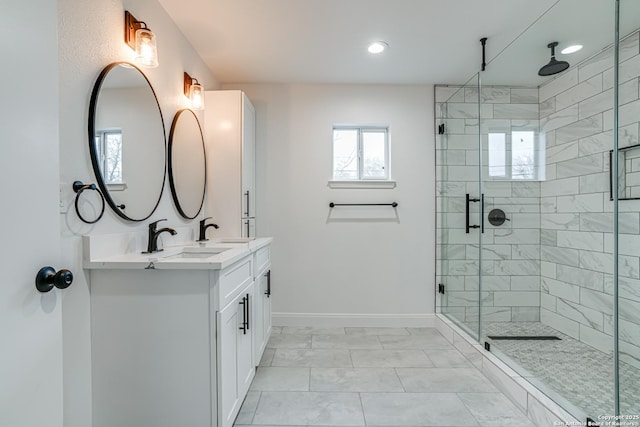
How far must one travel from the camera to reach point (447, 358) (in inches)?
93.4

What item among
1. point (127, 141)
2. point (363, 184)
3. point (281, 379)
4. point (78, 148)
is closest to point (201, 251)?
point (127, 141)

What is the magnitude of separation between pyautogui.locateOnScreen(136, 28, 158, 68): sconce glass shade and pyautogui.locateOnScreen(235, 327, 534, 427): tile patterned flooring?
199 centimetres

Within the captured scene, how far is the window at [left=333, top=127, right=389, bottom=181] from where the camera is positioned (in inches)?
125

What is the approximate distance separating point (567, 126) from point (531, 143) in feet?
0.89

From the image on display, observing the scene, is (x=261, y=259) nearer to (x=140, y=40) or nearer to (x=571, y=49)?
(x=140, y=40)

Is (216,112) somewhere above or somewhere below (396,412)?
above

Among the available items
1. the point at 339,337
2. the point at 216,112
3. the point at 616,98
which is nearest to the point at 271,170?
the point at 216,112

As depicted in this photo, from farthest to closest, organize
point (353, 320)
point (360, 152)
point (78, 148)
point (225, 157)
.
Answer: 1. point (360, 152)
2. point (353, 320)
3. point (225, 157)
4. point (78, 148)

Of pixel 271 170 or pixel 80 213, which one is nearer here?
pixel 80 213

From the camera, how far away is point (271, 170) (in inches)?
120

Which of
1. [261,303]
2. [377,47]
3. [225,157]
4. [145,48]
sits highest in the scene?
[377,47]

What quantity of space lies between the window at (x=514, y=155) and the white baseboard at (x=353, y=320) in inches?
61.6

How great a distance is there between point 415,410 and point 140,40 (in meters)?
2.53

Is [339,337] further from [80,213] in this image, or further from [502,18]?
[502,18]
